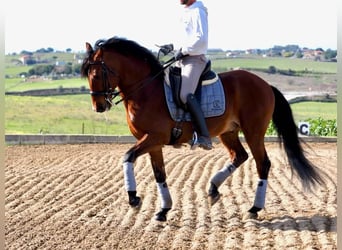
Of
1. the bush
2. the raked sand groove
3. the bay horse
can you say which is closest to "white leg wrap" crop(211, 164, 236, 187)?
the bay horse

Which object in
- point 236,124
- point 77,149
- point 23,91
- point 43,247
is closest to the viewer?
point 43,247

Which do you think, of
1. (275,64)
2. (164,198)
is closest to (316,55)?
(275,64)

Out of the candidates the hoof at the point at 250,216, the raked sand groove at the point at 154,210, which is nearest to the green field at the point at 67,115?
the raked sand groove at the point at 154,210

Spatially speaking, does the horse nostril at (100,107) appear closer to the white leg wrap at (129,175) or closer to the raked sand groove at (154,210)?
the white leg wrap at (129,175)

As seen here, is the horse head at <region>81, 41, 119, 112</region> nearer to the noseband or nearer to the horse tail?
the noseband

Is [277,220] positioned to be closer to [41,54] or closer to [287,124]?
[287,124]

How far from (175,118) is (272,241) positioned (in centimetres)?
156

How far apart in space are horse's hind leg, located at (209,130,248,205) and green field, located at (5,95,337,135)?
11.7 m

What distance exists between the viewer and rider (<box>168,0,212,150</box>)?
21.5 feet

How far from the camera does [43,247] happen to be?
594 cm

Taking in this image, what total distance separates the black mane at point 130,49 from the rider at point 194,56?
252 mm

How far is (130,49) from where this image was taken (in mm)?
6875

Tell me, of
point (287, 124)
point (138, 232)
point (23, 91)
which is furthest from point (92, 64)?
point (23, 91)

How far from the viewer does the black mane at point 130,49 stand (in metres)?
6.78
